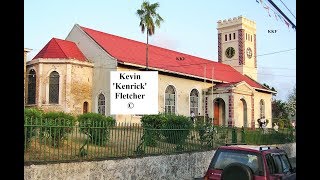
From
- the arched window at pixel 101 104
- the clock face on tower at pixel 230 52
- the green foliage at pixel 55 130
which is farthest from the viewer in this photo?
the clock face on tower at pixel 230 52

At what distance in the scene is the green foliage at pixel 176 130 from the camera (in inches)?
532

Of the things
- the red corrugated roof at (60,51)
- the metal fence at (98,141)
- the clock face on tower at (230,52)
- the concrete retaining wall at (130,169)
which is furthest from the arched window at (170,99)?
the clock face on tower at (230,52)

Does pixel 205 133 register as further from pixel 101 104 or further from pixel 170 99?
pixel 170 99

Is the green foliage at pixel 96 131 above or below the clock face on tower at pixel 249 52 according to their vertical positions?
below

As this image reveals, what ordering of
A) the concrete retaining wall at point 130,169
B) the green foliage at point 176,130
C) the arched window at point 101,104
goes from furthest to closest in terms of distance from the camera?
1. the arched window at point 101,104
2. the green foliage at point 176,130
3. the concrete retaining wall at point 130,169

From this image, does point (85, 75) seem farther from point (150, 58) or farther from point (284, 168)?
point (284, 168)

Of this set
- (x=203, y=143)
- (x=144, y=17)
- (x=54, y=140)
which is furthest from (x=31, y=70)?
(x=54, y=140)

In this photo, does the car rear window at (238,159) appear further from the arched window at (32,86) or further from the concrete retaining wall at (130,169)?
the arched window at (32,86)

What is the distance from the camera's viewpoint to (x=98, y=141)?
1068cm

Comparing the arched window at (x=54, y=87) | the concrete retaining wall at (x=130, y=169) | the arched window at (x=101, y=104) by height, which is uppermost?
the arched window at (x=54, y=87)

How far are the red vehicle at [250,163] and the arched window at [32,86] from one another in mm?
23155

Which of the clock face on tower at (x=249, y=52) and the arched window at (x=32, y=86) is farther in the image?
the clock face on tower at (x=249, y=52)

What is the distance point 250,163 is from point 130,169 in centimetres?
480

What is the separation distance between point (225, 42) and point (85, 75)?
991 inches
